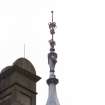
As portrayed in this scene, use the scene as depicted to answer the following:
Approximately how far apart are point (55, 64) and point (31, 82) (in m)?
91.8

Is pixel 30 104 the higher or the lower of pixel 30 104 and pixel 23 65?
the lower

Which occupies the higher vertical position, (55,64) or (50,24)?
(50,24)

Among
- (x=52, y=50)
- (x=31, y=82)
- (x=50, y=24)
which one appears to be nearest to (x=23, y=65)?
(x=31, y=82)

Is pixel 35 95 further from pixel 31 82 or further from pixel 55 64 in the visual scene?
pixel 55 64

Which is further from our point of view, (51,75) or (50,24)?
(51,75)

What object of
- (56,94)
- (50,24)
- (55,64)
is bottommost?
(56,94)

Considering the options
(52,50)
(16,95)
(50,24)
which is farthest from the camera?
(52,50)

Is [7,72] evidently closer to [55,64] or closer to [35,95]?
[35,95]

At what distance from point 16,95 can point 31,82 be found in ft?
3.85

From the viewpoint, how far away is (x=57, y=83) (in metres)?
113

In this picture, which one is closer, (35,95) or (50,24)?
(35,95)

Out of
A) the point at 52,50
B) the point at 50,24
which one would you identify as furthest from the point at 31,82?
the point at 52,50

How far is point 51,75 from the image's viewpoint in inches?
4496

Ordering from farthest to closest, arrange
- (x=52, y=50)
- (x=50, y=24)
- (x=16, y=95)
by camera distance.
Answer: (x=52, y=50) → (x=50, y=24) → (x=16, y=95)
